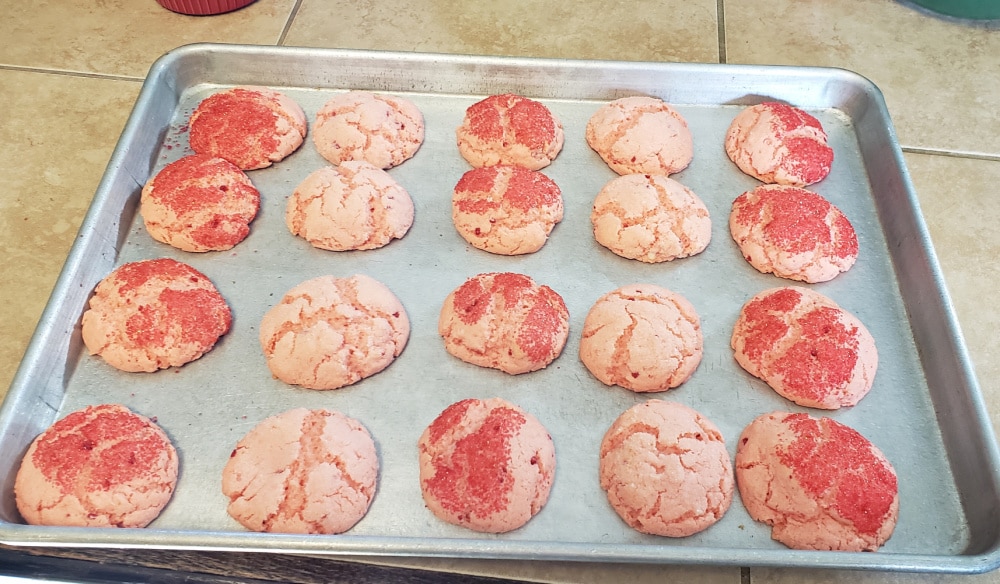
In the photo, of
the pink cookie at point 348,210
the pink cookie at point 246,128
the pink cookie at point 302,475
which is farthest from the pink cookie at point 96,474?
the pink cookie at point 246,128

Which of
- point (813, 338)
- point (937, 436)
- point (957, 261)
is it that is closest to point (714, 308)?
point (813, 338)

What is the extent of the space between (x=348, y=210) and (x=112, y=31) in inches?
52.8

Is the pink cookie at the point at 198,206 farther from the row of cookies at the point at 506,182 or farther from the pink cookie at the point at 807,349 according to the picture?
the pink cookie at the point at 807,349

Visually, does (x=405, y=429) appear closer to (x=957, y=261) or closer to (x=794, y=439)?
(x=794, y=439)

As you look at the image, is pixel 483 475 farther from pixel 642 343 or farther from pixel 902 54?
pixel 902 54

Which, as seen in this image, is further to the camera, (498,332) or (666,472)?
(498,332)

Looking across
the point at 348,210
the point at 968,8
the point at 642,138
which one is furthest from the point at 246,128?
the point at 968,8

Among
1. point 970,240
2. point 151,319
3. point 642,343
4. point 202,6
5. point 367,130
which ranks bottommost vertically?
point 970,240

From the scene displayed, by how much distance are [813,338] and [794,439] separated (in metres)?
0.26

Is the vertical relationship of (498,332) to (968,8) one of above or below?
below

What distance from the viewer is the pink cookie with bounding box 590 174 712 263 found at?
1.70 metres

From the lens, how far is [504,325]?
1531mm

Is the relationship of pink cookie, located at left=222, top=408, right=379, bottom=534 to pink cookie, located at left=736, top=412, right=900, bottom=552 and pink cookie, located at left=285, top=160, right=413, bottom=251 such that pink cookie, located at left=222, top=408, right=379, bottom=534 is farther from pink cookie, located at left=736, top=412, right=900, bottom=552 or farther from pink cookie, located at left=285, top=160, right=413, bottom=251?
pink cookie, located at left=736, top=412, right=900, bottom=552

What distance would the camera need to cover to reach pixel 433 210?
1819 millimetres
